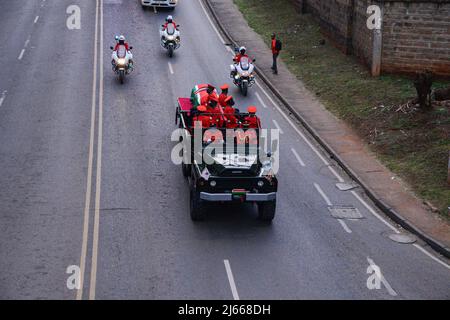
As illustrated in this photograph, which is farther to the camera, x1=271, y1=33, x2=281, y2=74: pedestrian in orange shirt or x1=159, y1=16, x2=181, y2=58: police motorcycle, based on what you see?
x1=159, y1=16, x2=181, y2=58: police motorcycle

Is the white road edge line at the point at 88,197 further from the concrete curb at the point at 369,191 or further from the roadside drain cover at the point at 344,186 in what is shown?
the concrete curb at the point at 369,191

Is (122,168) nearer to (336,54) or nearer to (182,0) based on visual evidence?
(336,54)

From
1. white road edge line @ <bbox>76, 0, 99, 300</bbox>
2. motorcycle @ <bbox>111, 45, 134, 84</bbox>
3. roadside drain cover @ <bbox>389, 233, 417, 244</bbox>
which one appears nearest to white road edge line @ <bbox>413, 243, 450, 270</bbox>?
roadside drain cover @ <bbox>389, 233, 417, 244</bbox>

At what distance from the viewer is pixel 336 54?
122 feet

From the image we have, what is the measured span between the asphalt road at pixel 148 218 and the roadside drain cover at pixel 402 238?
0.21 m

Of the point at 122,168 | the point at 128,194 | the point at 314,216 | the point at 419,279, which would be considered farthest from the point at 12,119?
the point at 419,279

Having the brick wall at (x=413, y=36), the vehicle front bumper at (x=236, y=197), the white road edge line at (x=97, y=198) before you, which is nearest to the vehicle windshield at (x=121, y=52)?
the white road edge line at (x=97, y=198)

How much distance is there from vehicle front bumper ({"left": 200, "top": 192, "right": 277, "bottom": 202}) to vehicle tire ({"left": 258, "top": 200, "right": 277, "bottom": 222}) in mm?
319

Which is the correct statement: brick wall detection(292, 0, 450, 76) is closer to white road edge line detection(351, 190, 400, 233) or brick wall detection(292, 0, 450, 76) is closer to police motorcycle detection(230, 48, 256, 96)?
police motorcycle detection(230, 48, 256, 96)

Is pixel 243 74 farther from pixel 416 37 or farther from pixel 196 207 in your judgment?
pixel 196 207

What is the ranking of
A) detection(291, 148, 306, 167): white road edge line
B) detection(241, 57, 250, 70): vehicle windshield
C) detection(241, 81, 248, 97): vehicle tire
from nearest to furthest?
detection(291, 148, 306, 167): white road edge line < detection(241, 81, 248, 97): vehicle tire < detection(241, 57, 250, 70): vehicle windshield

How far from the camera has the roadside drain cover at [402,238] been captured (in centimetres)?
1983

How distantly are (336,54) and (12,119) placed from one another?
17.0m

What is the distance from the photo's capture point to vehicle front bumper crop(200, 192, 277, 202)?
1928cm
